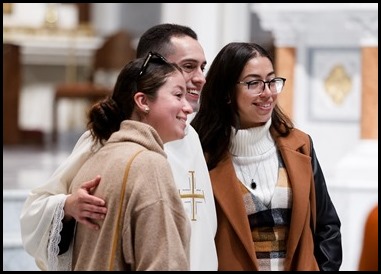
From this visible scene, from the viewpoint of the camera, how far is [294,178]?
12.1ft

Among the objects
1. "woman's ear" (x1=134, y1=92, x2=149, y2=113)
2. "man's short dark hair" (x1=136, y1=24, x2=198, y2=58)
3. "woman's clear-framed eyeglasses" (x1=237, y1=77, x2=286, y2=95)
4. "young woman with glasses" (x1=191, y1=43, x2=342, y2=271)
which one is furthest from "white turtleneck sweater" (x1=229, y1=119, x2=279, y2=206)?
"woman's ear" (x1=134, y1=92, x2=149, y2=113)

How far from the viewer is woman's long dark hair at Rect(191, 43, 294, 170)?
12.4ft

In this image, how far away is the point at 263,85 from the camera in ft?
12.3

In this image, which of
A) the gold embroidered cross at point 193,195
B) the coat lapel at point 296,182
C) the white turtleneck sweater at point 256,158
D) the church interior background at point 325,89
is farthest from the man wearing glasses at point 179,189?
the church interior background at point 325,89

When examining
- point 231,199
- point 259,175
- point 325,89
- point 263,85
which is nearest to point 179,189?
point 231,199

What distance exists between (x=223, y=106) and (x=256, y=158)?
0.22 meters

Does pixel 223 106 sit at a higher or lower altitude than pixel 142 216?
higher

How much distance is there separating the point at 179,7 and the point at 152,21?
694 cm

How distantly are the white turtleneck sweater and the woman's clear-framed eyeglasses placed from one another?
0.13 m

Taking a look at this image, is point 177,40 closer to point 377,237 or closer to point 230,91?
point 230,91

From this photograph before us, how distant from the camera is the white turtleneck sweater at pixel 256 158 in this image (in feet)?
12.3

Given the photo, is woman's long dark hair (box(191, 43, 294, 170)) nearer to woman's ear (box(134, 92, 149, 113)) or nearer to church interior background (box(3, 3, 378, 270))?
woman's ear (box(134, 92, 149, 113))

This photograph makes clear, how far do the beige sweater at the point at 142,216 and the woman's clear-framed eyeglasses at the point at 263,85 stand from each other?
640 millimetres

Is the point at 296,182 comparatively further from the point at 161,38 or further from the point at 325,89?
the point at 325,89
